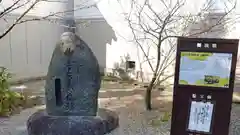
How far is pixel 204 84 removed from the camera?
2.34 meters

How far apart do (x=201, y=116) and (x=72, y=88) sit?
127 cm

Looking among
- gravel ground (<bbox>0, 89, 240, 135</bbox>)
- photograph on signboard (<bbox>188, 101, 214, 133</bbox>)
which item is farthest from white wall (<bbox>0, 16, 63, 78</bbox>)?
photograph on signboard (<bbox>188, 101, 214, 133</bbox>)

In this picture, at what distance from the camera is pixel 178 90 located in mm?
2418

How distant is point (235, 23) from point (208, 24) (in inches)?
16.4

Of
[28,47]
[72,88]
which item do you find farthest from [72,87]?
[28,47]

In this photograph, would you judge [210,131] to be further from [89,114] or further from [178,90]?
[89,114]

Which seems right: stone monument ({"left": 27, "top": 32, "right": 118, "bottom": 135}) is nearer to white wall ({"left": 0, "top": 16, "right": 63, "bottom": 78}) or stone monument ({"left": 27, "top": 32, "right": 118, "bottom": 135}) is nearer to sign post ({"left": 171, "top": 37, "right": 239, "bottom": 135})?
sign post ({"left": 171, "top": 37, "right": 239, "bottom": 135})

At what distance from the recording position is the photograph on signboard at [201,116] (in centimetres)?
238

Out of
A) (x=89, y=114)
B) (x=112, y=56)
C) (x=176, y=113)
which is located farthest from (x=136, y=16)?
(x=176, y=113)

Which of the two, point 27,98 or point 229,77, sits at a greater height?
point 229,77

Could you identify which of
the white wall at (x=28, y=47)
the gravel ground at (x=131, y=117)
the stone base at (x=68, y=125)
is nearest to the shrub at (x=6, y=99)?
the gravel ground at (x=131, y=117)

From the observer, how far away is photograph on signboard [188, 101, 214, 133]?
2377 mm

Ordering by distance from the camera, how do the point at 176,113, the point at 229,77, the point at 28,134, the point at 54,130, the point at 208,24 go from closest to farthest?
the point at 229,77 → the point at 176,113 → the point at 54,130 → the point at 28,134 → the point at 208,24

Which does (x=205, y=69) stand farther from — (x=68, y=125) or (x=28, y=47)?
(x=28, y=47)
